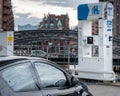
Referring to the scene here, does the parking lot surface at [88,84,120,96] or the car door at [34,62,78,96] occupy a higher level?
the car door at [34,62,78,96]

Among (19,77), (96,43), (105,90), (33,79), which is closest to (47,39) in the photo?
(96,43)

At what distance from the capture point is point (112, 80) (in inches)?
701

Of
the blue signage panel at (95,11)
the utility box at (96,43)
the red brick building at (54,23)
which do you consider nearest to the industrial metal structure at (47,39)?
the utility box at (96,43)

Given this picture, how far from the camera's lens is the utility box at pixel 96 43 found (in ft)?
59.1

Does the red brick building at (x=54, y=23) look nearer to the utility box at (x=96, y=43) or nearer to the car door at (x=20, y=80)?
the utility box at (x=96, y=43)

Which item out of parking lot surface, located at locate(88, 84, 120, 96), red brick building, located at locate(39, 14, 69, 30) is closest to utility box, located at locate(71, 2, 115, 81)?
parking lot surface, located at locate(88, 84, 120, 96)

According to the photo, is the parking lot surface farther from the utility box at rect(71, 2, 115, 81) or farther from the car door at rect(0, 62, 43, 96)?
the car door at rect(0, 62, 43, 96)

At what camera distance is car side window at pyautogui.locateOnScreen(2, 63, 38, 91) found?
5379mm

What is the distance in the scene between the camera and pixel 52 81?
6227 millimetres

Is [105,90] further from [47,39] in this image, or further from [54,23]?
[54,23]

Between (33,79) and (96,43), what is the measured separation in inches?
504

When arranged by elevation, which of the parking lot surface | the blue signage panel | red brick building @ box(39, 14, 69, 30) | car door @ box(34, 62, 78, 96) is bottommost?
the parking lot surface

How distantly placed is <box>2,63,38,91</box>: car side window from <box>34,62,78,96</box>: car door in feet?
0.59

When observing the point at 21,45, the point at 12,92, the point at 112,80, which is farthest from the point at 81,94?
the point at 21,45
